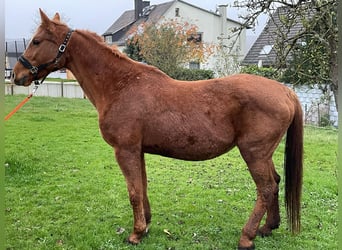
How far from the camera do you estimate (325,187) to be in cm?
525

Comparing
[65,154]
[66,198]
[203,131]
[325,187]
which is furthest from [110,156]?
[203,131]

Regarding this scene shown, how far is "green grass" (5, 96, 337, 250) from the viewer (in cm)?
352

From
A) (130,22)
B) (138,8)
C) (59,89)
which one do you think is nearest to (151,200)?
(59,89)

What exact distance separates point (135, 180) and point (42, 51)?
1.38 metres

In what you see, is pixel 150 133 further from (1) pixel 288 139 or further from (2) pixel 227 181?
(2) pixel 227 181

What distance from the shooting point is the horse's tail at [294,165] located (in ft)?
10.9

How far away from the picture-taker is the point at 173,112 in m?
3.20

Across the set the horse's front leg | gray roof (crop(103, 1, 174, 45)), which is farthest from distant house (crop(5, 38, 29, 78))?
gray roof (crop(103, 1, 174, 45))

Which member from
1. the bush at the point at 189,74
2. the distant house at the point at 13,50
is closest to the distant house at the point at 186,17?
the bush at the point at 189,74

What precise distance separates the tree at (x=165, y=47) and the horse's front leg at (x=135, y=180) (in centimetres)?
1238

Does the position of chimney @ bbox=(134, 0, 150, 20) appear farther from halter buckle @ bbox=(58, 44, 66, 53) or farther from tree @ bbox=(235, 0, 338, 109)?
halter buckle @ bbox=(58, 44, 66, 53)

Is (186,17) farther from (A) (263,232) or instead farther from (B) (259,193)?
(B) (259,193)

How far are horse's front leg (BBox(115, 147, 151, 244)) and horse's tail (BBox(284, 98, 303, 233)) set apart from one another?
133 centimetres

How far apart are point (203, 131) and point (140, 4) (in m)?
24.7
